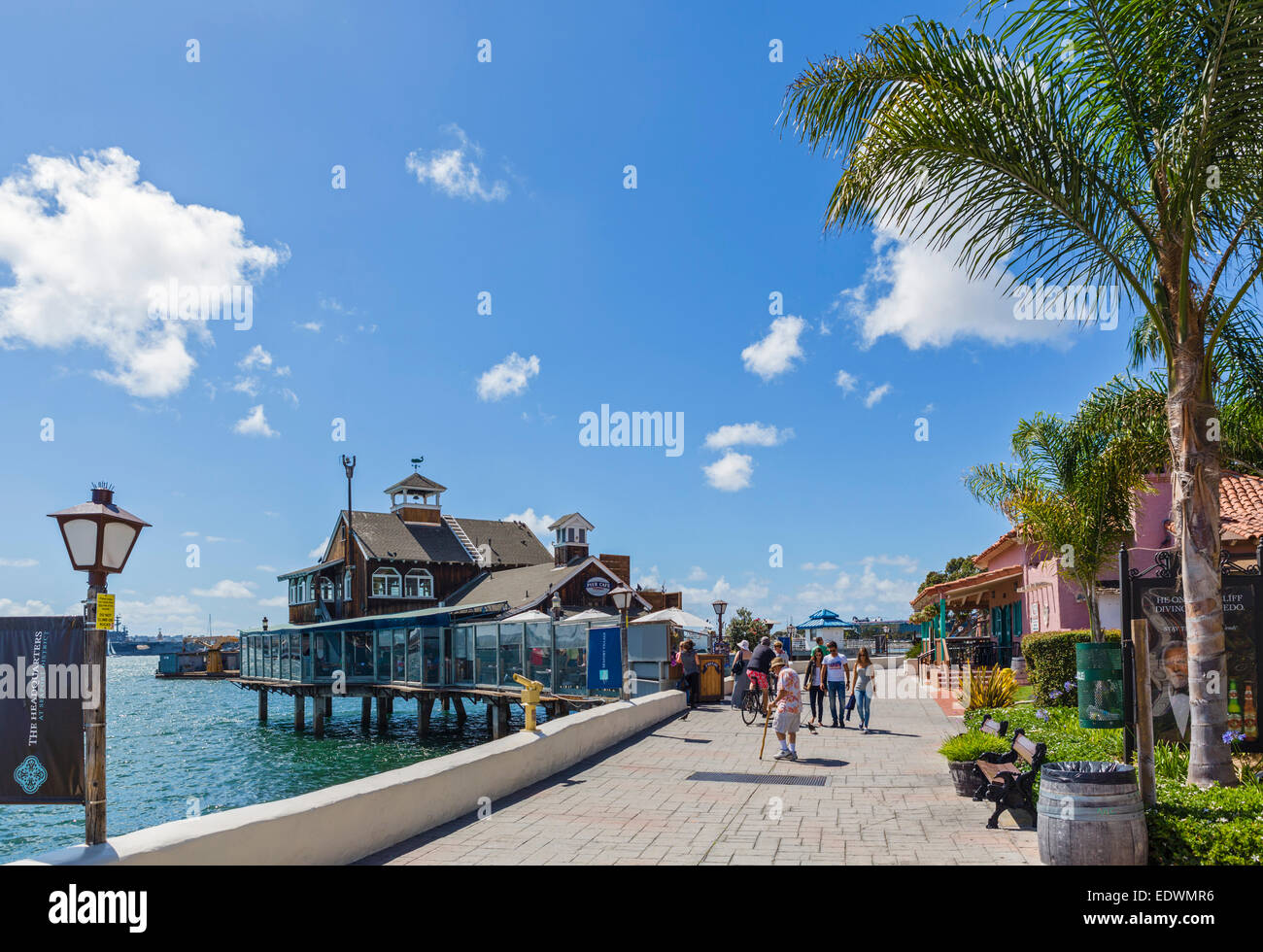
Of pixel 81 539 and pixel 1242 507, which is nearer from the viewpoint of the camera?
pixel 81 539

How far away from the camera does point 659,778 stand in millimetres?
11547

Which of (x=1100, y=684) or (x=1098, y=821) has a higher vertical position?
(x=1100, y=684)

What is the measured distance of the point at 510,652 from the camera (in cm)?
2534

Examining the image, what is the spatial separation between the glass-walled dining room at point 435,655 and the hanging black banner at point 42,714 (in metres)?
15.8

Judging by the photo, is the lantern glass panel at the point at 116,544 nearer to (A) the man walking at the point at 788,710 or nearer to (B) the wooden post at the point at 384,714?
(A) the man walking at the point at 788,710

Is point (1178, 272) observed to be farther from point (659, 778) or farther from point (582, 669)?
point (582, 669)

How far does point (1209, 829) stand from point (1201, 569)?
1.98 meters

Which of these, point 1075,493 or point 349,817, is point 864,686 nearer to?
point 1075,493

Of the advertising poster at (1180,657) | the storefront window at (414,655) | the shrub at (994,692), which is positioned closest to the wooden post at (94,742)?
the advertising poster at (1180,657)

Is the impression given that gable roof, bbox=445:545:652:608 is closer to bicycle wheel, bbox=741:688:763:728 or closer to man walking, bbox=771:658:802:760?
bicycle wheel, bbox=741:688:763:728

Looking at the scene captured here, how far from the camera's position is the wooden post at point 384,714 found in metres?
36.9

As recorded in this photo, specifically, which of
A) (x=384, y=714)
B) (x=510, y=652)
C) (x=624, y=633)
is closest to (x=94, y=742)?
(x=624, y=633)
